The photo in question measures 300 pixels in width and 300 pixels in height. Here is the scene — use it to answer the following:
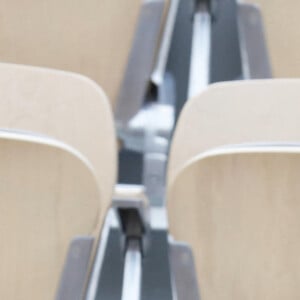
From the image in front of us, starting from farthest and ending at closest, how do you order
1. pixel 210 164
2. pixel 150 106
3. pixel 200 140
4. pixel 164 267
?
pixel 164 267 → pixel 150 106 → pixel 200 140 → pixel 210 164

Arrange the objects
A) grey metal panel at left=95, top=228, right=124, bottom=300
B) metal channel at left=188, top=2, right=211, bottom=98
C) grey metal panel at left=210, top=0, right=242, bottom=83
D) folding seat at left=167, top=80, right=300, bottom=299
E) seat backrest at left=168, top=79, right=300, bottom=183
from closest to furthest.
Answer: folding seat at left=167, top=80, right=300, bottom=299
seat backrest at left=168, top=79, right=300, bottom=183
metal channel at left=188, top=2, right=211, bottom=98
grey metal panel at left=95, top=228, right=124, bottom=300
grey metal panel at left=210, top=0, right=242, bottom=83

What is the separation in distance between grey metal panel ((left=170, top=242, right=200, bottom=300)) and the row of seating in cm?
1

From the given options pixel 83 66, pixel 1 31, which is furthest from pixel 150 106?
pixel 1 31

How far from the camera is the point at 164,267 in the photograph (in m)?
1.52

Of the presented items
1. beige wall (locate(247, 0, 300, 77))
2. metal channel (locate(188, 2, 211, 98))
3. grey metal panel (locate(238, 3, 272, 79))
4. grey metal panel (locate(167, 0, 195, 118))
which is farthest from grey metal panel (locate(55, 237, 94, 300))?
grey metal panel (locate(167, 0, 195, 118))

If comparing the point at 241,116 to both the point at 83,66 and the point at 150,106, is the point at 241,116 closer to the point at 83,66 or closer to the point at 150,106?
the point at 150,106

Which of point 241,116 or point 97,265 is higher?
point 241,116

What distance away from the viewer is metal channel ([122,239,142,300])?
0.99 meters

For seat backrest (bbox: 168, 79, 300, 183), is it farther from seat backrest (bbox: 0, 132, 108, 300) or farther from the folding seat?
seat backrest (bbox: 0, 132, 108, 300)

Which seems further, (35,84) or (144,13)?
Result: (144,13)

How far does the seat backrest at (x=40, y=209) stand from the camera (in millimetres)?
810

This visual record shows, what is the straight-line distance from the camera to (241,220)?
2.68 feet

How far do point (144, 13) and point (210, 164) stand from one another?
27.1 inches

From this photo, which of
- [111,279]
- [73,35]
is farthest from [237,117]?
[111,279]
